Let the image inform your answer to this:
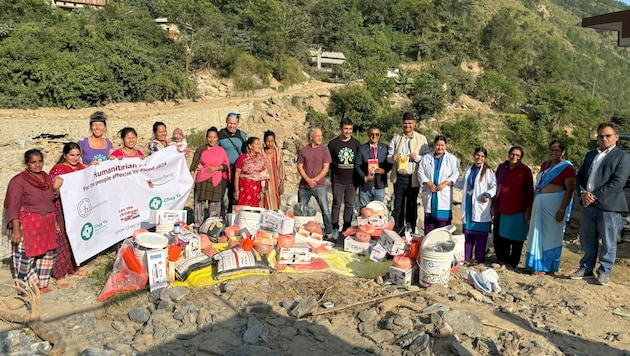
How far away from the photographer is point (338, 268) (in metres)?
4.92

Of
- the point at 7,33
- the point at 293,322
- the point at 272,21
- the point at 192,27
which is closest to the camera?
the point at 293,322

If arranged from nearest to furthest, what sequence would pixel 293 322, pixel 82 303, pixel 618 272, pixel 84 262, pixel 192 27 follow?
1. pixel 293 322
2. pixel 82 303
3. pixel 84 262
4. pixel 618 272
5. pixel 192 27

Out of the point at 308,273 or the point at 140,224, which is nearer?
the point at 308,273

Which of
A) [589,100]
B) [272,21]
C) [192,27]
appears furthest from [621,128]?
[192,27]

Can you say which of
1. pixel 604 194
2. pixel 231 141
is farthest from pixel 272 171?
pixel 604 194

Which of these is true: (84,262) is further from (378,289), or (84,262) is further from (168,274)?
(378,289)

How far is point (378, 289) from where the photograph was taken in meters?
4.30

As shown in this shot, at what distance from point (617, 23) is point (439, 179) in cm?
416

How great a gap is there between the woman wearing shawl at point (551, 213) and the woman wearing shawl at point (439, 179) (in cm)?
97

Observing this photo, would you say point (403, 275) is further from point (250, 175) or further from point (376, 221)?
point (250, 175)

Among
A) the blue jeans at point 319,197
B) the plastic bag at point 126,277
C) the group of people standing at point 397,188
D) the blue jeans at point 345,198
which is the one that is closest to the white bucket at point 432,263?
the group of people standing at point 397,188

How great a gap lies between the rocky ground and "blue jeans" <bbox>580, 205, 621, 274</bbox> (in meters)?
0.24

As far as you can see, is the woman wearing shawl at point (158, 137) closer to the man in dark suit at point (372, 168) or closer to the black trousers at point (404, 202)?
the man in dark suit at point (372, 168)

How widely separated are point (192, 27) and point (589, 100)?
32.1 meters
